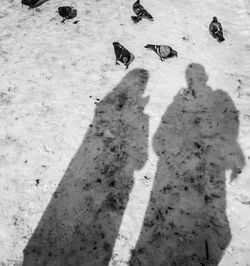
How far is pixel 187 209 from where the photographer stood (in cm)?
552

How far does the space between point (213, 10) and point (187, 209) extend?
752 cm

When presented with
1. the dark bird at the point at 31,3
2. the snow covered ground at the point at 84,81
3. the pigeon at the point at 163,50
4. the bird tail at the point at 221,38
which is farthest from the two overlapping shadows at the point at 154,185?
the dark bird at the point at 31,3

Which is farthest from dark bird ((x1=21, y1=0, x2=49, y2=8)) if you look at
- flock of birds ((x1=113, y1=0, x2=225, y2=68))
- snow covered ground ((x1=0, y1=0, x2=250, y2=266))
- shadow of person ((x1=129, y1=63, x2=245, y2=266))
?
shadow of person ((x1=129, y1=63, x2=245, y2=266))

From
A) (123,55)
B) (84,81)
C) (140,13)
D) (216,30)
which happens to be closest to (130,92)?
(123,55)

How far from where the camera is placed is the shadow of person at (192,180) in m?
5.05

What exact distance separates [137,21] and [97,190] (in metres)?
6.14

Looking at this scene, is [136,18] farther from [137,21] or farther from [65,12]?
[65,12]

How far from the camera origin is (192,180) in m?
5.90

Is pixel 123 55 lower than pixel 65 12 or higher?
lower

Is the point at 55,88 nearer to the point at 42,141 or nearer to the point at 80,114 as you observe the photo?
the point at 80,114

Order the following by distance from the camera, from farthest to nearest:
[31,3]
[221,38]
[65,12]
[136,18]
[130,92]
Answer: [31,3] → [136,18] → [65,12] → [221,38] → [130,92]

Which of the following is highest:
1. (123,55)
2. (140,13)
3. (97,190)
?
(140,13)

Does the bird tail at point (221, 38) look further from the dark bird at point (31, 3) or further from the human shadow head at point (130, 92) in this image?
the dark bird at point (31, 3)

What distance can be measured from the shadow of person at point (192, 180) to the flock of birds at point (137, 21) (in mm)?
1123
